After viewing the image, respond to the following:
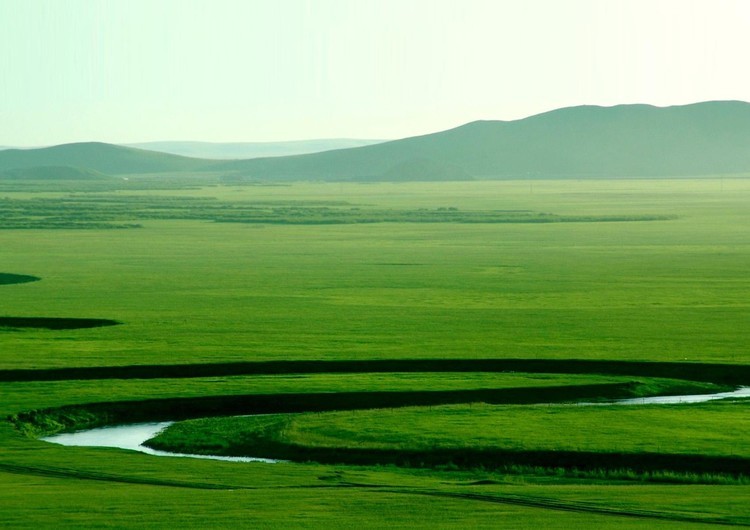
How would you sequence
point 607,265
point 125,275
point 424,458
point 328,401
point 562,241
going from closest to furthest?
point 424,458 < point 328,401 < point 125,275 < point 607,265 < point 562,241

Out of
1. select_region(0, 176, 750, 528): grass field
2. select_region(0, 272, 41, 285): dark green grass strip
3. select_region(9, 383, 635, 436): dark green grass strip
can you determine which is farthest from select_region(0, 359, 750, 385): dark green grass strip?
select_region(0, 272, 41, 285): dark green grass strip

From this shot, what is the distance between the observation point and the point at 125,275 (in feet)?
210

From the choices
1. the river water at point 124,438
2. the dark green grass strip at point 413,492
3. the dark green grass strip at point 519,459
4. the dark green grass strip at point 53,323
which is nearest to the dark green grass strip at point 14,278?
the dark green grass strip at point 53,323

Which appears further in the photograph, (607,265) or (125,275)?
(607,265)

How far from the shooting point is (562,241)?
89.9 m

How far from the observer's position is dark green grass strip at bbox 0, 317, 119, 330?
4478 centimetres

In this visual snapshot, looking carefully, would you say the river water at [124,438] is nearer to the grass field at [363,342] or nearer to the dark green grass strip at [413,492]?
the grass field at [363,342]

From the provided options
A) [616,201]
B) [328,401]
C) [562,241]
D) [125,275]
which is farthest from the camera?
[616,201]

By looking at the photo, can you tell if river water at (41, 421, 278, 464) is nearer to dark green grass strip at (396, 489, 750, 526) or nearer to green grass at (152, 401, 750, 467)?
green grass at (152, 401, 750, 467)

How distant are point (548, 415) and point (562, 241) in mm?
61846

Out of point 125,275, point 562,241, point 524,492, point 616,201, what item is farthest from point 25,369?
point 616,201

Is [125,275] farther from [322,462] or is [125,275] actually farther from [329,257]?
[322,462]

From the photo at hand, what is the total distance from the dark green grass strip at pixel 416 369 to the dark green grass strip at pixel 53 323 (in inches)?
376

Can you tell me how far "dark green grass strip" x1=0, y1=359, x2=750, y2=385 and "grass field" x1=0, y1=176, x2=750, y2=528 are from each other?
29 cm
